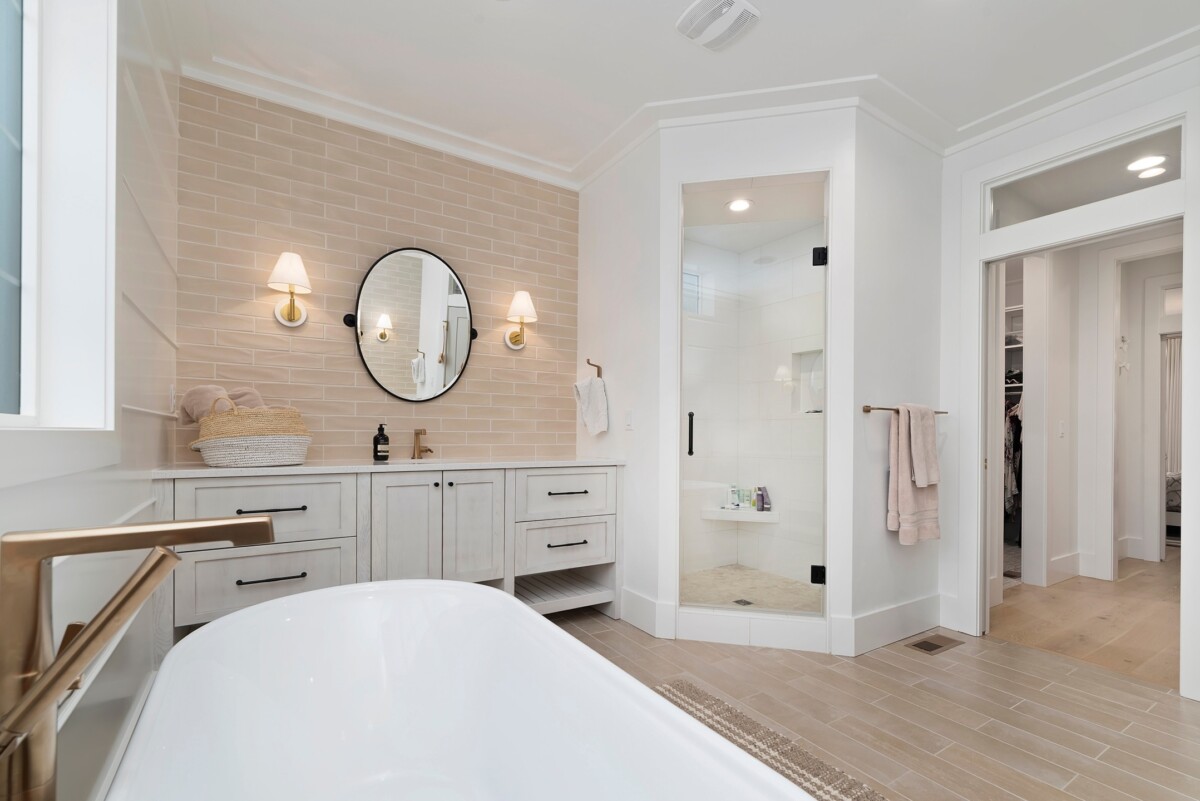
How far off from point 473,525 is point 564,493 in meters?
0.52

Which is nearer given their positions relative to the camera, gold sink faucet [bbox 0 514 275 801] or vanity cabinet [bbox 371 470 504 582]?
gold sink faucet [bbox 0 514 275 801]

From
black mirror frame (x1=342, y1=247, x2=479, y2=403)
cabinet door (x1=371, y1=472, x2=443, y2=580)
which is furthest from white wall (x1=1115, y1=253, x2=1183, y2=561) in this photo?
cabinet door (x1=371, y1=472, x2=443, y2=580)

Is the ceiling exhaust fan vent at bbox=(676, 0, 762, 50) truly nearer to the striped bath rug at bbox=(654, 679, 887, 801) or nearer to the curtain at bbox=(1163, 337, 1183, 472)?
the striped bath rug at bbox=(654, 679, 887, 801)

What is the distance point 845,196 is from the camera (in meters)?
2.89

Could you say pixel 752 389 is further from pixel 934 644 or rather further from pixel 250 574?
pixel 250 574

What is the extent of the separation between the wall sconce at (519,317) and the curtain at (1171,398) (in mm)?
5411

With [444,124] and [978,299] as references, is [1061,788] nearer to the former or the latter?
[978,299]

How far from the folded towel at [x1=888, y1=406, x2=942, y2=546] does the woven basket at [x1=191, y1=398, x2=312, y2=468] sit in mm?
2793

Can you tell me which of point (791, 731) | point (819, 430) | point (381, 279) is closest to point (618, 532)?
point (819, 430)

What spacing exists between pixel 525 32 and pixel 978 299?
262 centimetres

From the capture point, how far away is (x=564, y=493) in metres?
3.11

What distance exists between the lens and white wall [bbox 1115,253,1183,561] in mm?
4676

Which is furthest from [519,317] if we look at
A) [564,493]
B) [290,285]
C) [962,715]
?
[962,715]

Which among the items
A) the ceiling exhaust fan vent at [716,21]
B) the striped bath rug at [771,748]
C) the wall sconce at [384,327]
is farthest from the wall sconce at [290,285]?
the striped bath rug at [771,748]
